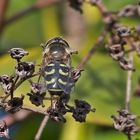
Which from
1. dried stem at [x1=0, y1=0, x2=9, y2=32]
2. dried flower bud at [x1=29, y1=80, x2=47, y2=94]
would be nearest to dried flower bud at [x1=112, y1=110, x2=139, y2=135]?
dried flower bud at [x1=29, y1=80, x2=47, y2=94]

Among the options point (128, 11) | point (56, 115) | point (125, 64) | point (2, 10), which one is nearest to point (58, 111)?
point (56, 115)

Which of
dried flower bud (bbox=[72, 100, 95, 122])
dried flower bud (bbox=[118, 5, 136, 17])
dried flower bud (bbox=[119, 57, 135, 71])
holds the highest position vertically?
dried flower bud (bbox=[118, 5, 136, 17])

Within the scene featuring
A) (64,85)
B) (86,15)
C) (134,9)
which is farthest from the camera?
(86,15)

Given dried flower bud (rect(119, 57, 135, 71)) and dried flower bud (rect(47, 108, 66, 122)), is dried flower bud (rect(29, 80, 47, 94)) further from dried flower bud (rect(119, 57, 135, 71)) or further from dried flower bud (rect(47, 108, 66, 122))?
dried flower bud (rect(119, 57, 135, 71))

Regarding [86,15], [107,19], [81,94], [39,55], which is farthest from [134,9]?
[86,15]

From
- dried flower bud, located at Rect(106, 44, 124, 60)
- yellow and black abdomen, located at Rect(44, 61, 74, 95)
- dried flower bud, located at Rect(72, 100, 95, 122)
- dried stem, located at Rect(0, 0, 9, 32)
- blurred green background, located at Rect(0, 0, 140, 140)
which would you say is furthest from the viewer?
dried stem, located at Rect(0, 0, 9, 32)

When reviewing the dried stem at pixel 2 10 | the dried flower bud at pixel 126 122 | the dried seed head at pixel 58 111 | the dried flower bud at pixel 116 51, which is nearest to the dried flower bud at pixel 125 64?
the dried flower bud at pixel 116 51

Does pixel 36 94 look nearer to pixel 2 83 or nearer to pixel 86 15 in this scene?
pixel 2 83
